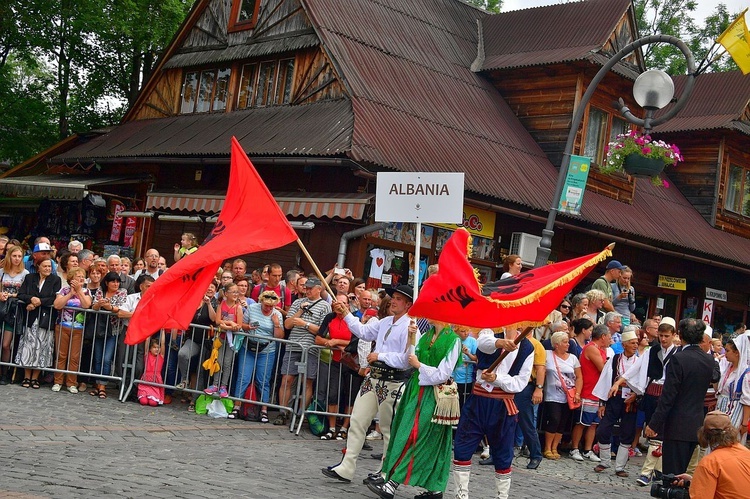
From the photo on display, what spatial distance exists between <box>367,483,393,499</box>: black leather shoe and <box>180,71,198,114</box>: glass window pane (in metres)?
14.9

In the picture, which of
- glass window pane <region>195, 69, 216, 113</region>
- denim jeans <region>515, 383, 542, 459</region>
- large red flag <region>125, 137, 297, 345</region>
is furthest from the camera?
glass window pane <region>195, 69, 216, 113</region>

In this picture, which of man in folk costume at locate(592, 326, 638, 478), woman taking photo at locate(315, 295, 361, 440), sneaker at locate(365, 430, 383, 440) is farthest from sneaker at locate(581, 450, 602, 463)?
woman taking photo at locate(315, 295, 361, 440)

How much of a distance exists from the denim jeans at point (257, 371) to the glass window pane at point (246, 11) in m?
10.9

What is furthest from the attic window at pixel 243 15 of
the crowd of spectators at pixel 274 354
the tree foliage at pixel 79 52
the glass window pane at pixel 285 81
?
the crowd of spectators at pixel 274 354

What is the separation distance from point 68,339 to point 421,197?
572 centimetres

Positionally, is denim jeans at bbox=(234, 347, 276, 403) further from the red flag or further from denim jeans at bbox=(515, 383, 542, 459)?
the red flag

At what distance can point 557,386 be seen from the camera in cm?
1205

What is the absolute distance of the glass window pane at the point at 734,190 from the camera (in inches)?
1011

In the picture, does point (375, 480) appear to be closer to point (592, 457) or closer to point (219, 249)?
point (219, 249)

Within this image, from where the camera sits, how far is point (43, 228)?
2266cm

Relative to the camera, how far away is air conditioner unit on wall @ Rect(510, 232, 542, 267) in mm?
19047

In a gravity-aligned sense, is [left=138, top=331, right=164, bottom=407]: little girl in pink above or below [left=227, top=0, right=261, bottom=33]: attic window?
below

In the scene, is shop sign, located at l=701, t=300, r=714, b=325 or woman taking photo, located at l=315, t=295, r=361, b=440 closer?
woman taking photo, located at l=315, t=295, r=361, b=440

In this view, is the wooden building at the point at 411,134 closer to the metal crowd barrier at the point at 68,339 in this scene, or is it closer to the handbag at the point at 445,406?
the metal crowd barrier at the point at 68,339
